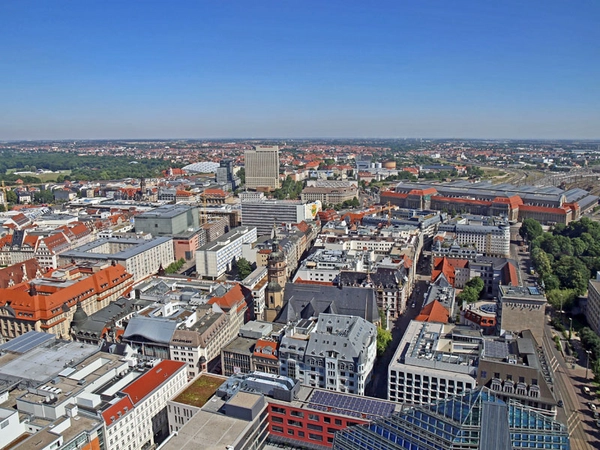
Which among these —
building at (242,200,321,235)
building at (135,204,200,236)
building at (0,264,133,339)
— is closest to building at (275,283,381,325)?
building at (0,264,133,339)

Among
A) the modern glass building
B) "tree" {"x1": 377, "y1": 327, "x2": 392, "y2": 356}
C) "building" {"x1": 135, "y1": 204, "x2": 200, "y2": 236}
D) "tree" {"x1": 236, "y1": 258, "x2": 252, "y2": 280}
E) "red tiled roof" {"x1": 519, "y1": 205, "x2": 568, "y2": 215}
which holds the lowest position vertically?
"tree" {"x1": 377, "y1": 327, "x2": 392, "y2": 356}

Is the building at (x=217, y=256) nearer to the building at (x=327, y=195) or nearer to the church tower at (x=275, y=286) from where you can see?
the church tower at (x=275, y=286)

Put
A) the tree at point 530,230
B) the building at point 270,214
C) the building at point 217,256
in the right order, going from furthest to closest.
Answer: the building at point 270,214
the tree at point 530,230
the building at point 217,256

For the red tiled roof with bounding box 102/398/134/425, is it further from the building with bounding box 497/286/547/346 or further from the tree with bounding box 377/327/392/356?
the building with bounding box 497/286/547/346

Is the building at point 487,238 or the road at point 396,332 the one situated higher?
the building at point 487,238

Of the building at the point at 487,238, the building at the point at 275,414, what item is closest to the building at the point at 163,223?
the building at the point at 487,238

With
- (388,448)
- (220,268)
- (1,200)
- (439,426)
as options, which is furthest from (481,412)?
(1,200)

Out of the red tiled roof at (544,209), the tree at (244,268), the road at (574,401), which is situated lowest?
the road at (574,401)
